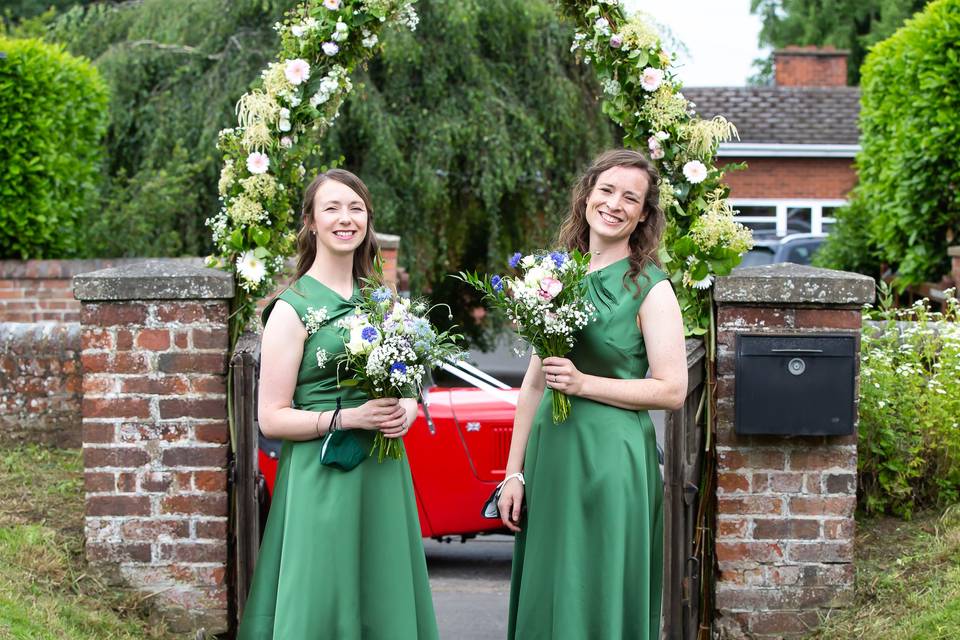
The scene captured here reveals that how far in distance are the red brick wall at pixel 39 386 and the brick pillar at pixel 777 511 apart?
11.1 feet

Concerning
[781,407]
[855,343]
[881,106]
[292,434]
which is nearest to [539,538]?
[292,434]

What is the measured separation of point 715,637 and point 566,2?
2725 millimetres

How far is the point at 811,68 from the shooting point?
25.0 metres

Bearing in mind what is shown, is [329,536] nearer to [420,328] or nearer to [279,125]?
[420,328]

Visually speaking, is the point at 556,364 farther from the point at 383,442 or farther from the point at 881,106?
the point at 881,106

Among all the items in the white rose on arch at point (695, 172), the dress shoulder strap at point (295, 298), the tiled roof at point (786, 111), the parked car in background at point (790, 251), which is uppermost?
the tiled roof at point (786, 111)

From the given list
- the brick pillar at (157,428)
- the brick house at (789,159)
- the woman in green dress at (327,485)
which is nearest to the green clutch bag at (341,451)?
the woman in green dress at (327,485)

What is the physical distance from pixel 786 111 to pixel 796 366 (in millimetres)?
19227

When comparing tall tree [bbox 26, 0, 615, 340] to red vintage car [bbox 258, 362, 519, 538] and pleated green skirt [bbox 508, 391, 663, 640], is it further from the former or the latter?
pleated green skirt [bbox 508, 391, 663, 640]

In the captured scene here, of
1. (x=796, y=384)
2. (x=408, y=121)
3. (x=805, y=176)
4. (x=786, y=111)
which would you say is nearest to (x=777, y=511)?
(x=796, y=384)

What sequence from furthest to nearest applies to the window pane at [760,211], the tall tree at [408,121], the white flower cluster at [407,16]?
the window pane at [760,211] < the tall tree at [408,121] < the white flower cluster at [407,16]

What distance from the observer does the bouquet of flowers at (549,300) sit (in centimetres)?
340

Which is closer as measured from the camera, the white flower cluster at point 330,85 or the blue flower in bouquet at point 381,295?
the blue flower in bouquet at point 381,295

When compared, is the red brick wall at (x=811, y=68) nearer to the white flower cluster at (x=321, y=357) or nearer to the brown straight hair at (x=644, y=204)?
the brown straight hair at (x=644, y=204)
